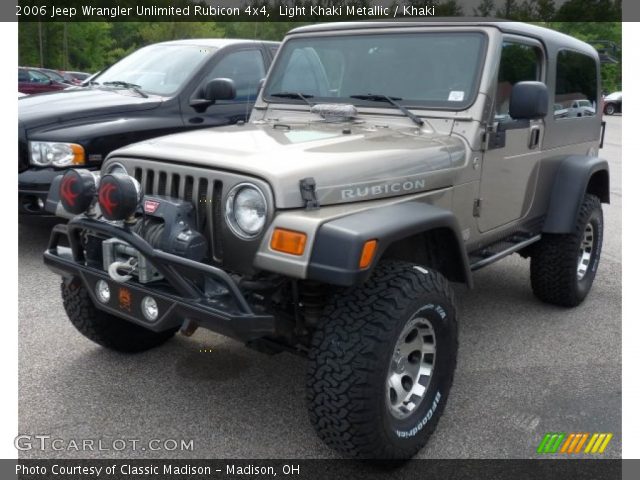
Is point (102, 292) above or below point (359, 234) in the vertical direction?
below

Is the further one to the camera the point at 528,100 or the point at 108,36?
the point at 108,36

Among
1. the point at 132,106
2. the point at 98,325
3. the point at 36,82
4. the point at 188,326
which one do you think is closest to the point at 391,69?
the point at 188,326

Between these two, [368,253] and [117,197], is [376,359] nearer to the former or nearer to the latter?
[368,253]

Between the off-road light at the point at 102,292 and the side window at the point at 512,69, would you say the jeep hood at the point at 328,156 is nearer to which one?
the side window at the point at 512,69

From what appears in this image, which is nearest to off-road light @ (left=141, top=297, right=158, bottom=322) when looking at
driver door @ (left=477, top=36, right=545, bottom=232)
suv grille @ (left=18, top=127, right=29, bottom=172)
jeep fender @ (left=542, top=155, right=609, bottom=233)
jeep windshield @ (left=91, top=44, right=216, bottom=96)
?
driver door @ (left=477, top=36, right=545, bottom=232)

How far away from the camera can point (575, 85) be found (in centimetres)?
470

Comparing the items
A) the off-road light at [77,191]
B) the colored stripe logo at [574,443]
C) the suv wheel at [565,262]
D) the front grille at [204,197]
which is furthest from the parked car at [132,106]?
the colored stripe logo at [574,443]

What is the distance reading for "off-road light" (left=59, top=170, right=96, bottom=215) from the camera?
2.71 metres

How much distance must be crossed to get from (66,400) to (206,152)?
1.54 meters

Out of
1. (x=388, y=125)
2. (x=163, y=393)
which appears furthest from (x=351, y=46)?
(x=163, y=393)

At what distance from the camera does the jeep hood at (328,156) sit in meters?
2.63

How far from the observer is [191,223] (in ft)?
9.11

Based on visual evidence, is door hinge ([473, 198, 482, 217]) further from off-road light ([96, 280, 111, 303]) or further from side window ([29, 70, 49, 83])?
side window ([29, 70, 49, 83])

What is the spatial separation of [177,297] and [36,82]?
20.1m
